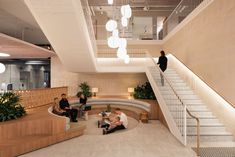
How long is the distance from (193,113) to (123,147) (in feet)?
9.54

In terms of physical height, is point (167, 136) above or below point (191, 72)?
below

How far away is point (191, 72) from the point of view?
8477 millimetres

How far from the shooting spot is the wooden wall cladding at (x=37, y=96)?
8284 millimetres

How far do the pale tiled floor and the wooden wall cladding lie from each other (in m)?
3.54

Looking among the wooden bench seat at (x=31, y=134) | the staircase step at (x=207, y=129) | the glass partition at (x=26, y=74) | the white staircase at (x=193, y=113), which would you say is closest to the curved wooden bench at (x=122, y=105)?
the white staircase at (x=193, y=113)

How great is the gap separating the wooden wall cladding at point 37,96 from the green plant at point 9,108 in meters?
1.73

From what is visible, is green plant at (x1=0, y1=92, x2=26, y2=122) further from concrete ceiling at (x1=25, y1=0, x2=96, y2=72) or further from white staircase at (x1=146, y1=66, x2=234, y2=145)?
white staircase at (x1=146, y1=66, x2=234, y2=145)

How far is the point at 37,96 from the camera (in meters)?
9.16

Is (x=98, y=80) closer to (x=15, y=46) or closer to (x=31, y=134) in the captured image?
(x=15, y=46)

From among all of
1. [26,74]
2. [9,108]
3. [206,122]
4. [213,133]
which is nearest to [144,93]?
[206,122]

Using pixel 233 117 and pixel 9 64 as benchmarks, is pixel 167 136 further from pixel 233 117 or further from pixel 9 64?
pixel 9 64

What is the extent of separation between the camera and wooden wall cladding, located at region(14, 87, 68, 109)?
828cm

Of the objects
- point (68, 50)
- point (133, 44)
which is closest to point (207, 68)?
point (68, 50)

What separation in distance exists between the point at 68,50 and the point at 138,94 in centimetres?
556
